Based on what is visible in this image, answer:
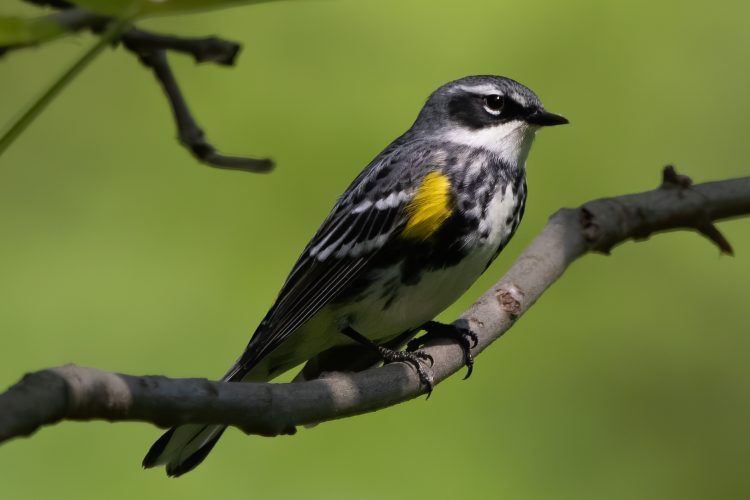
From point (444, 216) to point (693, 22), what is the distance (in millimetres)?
1326

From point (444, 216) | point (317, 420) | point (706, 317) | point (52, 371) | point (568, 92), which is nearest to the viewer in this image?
point (52, 371)

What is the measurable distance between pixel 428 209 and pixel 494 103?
1.20 feet

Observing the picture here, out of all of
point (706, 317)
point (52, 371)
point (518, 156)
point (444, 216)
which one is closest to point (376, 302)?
point (444, 216)

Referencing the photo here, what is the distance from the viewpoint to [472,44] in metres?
2.83

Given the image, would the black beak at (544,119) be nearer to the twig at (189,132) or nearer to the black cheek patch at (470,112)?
the black cheek patch at (470,112)

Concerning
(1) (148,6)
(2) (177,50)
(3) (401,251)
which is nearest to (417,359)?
(3) (401,251)

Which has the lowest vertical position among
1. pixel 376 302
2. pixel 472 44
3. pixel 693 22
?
pixel 376 302

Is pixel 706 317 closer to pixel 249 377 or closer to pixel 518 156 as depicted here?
pixel 518 156

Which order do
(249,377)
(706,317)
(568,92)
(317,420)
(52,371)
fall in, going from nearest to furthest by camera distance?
(52,371) < (317,420) < (249,377) < (706,317) < (568,92)

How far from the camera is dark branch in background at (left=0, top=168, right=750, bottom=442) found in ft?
2.96

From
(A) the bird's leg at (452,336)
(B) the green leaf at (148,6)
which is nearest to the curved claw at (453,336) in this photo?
(A) the bird's leg at (452,336)

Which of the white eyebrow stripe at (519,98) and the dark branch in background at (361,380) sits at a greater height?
the white eyebrow stripe at (519,98)

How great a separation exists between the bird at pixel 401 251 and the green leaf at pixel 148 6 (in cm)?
128

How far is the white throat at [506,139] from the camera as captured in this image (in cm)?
220
